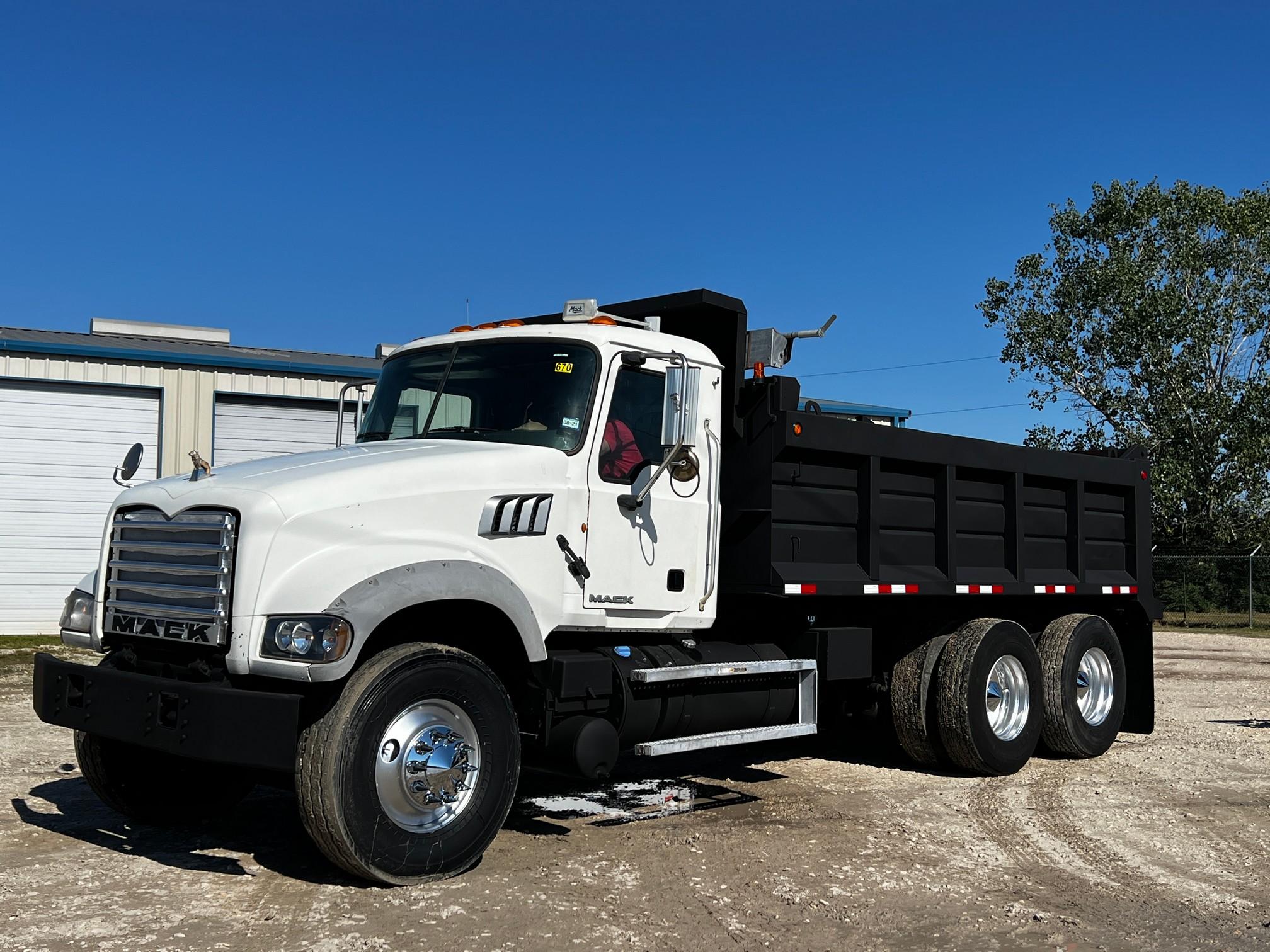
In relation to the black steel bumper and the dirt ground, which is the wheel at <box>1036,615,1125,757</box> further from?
the black steel bumper

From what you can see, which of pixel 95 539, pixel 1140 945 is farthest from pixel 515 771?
pixel 95 539

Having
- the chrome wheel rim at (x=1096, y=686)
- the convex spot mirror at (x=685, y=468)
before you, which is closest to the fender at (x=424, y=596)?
the convex spot mirror at (x=685, y=468)

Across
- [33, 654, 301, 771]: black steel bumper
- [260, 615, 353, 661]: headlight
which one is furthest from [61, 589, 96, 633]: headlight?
[260, 615, 353, 661]: headlight

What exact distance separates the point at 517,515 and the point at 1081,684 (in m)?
6.02

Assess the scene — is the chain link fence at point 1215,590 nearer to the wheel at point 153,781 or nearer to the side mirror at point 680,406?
the side mirror at point 680,406

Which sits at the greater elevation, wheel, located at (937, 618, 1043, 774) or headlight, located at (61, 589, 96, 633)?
headlight, located at (61, 589, 96, 633)

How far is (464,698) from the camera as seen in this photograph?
5773 millimetres

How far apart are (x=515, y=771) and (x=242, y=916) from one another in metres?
1.39

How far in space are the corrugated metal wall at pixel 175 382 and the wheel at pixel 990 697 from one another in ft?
43.6

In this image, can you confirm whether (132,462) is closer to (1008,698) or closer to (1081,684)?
(1008,698)

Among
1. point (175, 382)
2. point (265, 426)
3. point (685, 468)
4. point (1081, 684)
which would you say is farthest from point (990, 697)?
point (175, 382)

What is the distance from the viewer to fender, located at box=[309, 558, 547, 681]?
534 centimetres

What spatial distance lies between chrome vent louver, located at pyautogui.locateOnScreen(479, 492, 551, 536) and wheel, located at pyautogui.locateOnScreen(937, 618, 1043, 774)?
3.88m

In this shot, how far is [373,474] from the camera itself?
5852 millimetres
